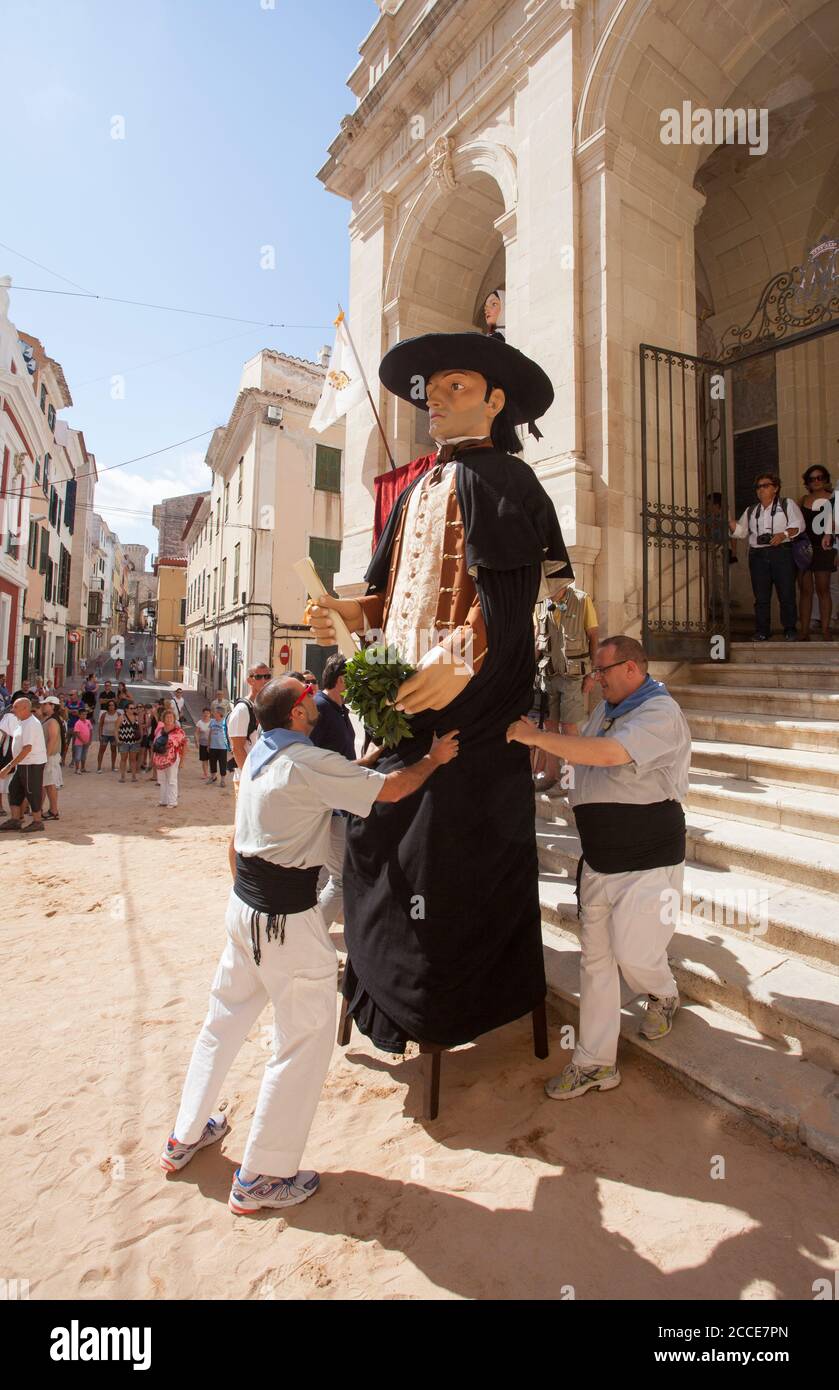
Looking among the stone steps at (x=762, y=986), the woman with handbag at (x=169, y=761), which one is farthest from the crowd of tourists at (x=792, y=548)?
the woman with handbag at (x=169, y=761)

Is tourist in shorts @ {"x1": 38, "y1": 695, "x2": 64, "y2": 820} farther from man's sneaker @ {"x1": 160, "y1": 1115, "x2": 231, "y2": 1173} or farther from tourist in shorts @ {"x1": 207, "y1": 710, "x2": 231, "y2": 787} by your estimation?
man's sneaker @ {"x1": 160, "y1": 1115, "x2": 231, "y2": 1173}

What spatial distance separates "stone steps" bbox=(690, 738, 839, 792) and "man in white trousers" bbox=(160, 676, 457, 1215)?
3.16 meters

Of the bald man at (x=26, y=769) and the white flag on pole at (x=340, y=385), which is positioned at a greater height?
the white flag on pole at (x=340, y=385)

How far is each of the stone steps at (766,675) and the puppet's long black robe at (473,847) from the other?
12.6 feet

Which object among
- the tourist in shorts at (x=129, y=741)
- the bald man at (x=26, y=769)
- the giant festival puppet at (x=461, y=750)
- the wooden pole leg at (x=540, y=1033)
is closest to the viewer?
the giant festival puppet at (x=461, y=750)

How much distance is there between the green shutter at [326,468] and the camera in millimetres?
22531

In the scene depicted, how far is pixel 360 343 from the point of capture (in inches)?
371

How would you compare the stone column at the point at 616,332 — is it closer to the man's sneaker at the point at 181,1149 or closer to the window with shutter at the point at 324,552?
the man's sneaker at the point at 181,1149

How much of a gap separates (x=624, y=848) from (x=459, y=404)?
2.04 meters

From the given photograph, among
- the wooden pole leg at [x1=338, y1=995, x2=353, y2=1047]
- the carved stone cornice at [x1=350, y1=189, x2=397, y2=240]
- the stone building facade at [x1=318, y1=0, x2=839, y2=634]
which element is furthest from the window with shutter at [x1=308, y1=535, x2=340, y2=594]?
the wooden pole leg at [x1=338, y1=995, x2=353, y2=1047]

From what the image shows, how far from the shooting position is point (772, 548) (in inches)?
274

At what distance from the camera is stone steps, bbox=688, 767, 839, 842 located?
395 centimetres
